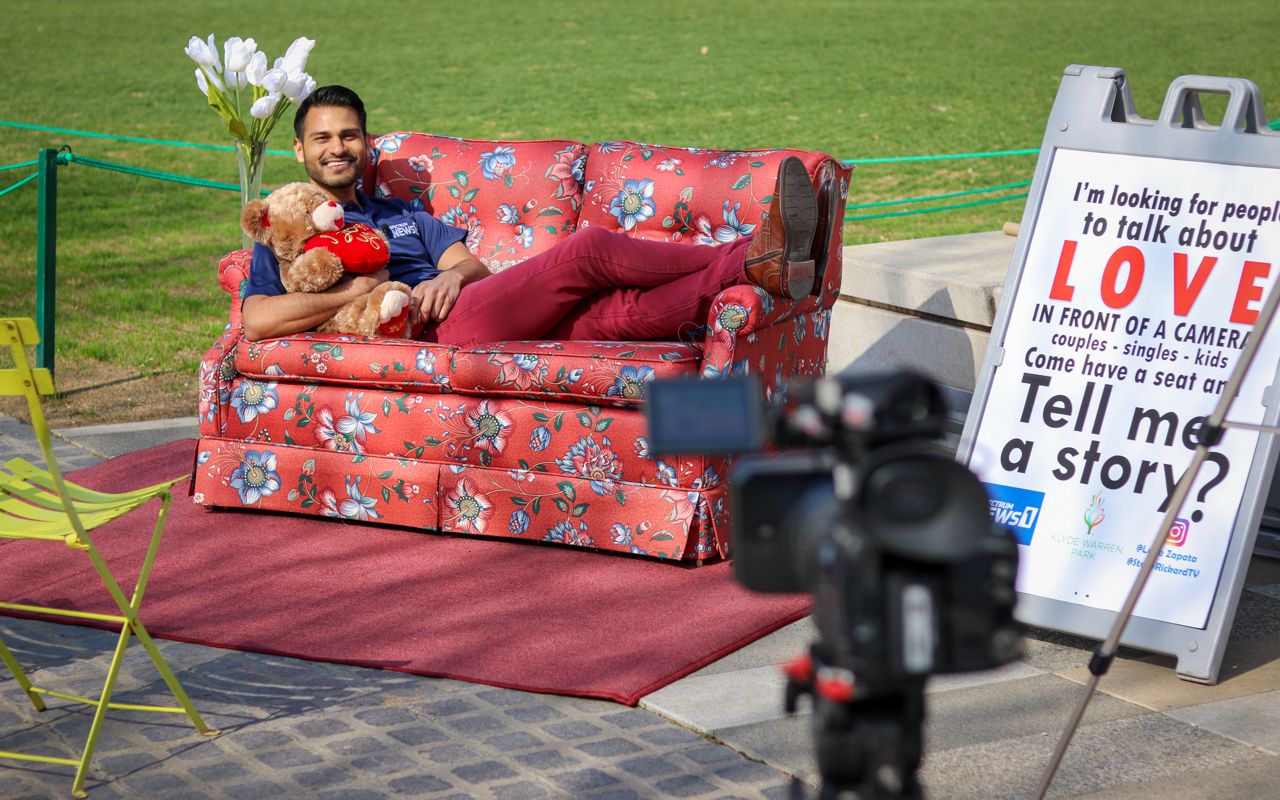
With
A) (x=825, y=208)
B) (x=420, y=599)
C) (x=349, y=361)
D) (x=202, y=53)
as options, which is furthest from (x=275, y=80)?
(x=420, y=599)

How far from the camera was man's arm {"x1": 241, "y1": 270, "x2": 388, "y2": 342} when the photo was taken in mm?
5027

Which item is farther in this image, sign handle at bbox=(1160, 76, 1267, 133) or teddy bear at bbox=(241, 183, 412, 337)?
teddy bear at bbox=(241, 183, 412, 337)

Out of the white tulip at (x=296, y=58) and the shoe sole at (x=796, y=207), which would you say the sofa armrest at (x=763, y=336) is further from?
the white tulip at (x=296, y=58)

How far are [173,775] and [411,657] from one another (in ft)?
2.58

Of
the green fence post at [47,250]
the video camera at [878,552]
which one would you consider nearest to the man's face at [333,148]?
the green fence post at [47,250]

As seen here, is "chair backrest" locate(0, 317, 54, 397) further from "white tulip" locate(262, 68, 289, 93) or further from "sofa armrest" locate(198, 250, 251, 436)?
"white tulip" locate(262, 68, 289, 93)

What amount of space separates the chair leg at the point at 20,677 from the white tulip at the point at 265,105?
2.82m

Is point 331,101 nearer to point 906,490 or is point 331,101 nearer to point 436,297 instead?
point 436,297

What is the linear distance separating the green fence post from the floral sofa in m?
1.76

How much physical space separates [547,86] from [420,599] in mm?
15333

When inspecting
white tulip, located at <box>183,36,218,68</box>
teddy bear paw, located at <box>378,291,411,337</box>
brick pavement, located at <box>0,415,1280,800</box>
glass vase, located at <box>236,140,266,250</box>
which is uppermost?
white tulip, located at <box>183,36,218,68</box>

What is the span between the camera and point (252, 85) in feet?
19.4

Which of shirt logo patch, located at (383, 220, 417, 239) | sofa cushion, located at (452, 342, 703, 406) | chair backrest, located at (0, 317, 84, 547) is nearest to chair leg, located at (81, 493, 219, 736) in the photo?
chair backrest, located at (0, 317, 84, 547)

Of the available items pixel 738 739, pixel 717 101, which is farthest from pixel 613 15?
pixel 738 739
